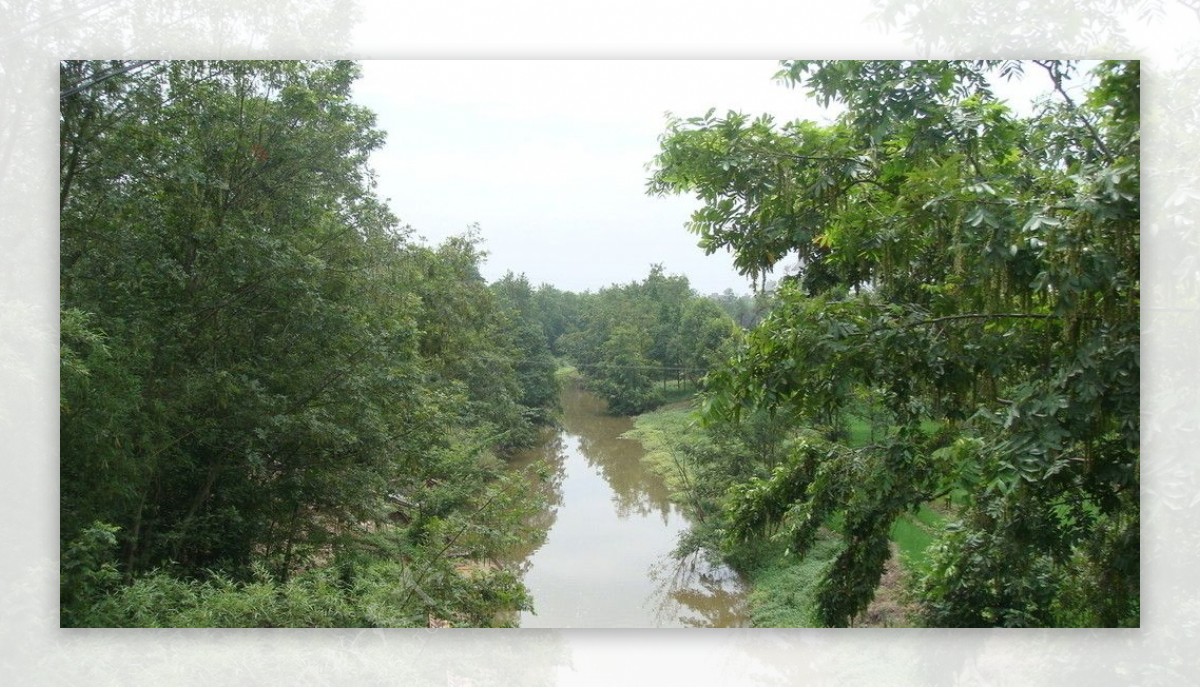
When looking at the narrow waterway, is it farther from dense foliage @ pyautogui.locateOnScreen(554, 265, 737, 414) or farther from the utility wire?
the utility wire

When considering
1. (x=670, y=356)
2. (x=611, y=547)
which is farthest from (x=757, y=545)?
(x=670, y=356)

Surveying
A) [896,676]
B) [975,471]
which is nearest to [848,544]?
[896,676]

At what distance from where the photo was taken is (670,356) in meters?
5.15

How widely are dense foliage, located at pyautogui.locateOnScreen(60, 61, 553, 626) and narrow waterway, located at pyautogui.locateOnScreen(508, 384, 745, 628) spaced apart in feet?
1.09

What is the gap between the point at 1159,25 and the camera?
3.35 meters

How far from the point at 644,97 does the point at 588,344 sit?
1.57 meters

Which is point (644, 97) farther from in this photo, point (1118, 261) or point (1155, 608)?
point (1155, 608)

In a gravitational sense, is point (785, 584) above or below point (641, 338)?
below

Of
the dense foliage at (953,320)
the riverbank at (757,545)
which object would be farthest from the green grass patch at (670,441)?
the dense foliage at (953,320)

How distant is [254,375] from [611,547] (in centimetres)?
226

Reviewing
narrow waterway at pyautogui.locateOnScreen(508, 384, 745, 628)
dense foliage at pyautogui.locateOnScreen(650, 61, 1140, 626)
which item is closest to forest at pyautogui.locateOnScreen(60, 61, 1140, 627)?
dense foliage at pyautogui.locateOnScreen(650, 61, 1140, 626)

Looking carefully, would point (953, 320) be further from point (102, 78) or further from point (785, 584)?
point (102, 78)

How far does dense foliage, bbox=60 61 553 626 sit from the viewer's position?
388 cm

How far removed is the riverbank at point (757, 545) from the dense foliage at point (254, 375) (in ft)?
2.54
